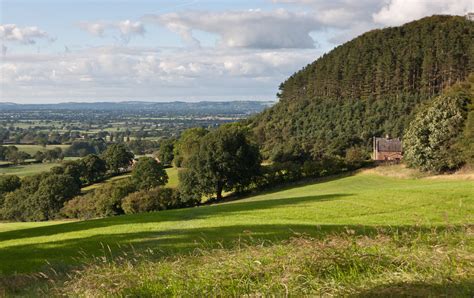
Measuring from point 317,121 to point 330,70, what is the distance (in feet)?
65.6

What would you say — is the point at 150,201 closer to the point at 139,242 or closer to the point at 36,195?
the point at 36,195

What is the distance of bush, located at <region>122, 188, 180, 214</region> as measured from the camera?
51469 millimetres

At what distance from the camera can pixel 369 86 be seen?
104 meters

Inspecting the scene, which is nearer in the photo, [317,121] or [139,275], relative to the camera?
[139,275]

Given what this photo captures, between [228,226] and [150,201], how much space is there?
36045 millimetres

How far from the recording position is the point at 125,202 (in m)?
52.0

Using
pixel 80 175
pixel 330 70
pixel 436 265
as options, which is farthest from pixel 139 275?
pixel 330 70

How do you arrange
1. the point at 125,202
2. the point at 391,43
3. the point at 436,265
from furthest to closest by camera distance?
the point at 391,43
the point at 125,202
the point at 436,265

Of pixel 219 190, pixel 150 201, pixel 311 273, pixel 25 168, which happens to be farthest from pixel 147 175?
pixel 311 273

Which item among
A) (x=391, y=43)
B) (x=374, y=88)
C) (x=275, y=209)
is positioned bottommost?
(x=275, y=209)

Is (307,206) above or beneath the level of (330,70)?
beneath

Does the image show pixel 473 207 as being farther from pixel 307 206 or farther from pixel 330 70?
pixel 330 70

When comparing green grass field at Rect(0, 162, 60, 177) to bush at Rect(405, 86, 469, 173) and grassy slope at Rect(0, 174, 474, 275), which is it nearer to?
bush at Rect(405, 86, 469, 173)

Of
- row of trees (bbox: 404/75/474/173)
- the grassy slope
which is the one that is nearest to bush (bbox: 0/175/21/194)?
the grassy slope
